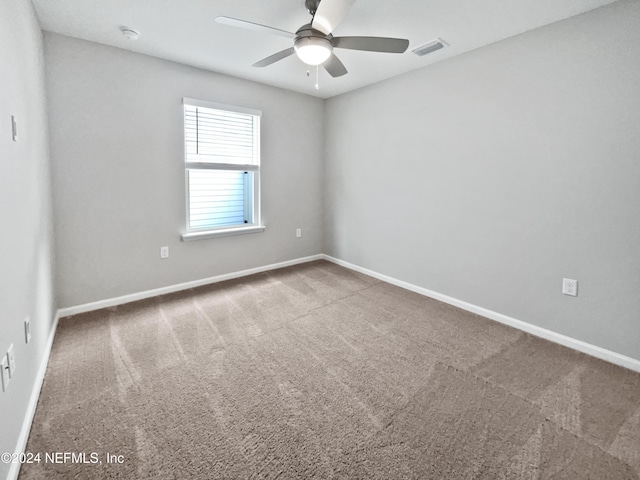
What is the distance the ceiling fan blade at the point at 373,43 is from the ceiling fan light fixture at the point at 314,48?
8cm

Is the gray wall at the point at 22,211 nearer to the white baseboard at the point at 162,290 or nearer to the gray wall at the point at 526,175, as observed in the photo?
the white baseboard at the point at 162,290

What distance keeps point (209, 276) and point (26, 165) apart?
2.15m

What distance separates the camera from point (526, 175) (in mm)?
2605

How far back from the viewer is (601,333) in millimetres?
2309

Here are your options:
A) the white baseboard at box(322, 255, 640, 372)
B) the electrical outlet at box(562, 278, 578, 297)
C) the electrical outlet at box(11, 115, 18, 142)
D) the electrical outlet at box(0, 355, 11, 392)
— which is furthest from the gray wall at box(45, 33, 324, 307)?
the electrical outlet at box(562, 278, 578, 297)

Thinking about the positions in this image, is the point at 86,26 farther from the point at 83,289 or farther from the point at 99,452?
the point at 99,452

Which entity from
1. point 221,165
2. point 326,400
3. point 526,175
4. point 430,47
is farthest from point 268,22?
point 326,400

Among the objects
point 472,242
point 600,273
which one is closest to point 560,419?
point 600,273

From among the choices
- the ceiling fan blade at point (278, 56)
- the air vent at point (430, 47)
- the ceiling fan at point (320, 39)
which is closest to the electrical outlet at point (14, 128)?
the ceiling fan at point (320, 39)

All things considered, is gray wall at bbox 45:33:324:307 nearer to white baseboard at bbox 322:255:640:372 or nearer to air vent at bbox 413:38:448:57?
air vent at bbox 413:38:448:57

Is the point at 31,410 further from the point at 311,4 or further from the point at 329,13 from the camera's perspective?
the point at 311,4

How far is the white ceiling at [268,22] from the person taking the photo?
7.10ft

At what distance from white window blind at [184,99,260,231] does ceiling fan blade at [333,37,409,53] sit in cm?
194

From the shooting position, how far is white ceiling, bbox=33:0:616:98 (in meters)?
2.16
